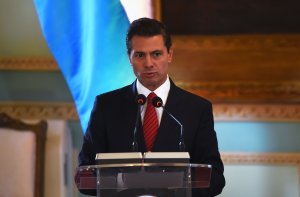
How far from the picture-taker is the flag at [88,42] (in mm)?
3031

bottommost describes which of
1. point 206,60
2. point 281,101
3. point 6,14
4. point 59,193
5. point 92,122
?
point 59,193

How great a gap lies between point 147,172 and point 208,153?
0.37 m

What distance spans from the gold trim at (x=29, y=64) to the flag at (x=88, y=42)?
0.38 metres

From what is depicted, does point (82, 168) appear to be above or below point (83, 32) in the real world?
below

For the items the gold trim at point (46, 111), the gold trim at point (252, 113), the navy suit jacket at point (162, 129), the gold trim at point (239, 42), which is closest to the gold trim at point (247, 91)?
the gold trim at point (252, 113)

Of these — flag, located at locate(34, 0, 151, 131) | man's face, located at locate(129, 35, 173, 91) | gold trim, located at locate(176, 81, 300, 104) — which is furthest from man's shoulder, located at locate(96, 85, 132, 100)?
gold trim, located at locate(176, 81, 300, 104)

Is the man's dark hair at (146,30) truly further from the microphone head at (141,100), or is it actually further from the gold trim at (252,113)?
the gold trim at (252,113)

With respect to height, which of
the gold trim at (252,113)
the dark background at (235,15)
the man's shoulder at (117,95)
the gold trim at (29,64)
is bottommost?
the man's shoulder at (117,95)

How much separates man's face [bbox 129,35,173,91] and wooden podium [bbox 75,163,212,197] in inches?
17.8

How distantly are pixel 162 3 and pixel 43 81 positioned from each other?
2.88 feet

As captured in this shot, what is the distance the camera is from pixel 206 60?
11.2 feet

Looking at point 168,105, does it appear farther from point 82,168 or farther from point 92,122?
point 82,168

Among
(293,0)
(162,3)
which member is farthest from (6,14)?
(293,0)

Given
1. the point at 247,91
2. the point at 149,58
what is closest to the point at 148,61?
the point at 149,58
